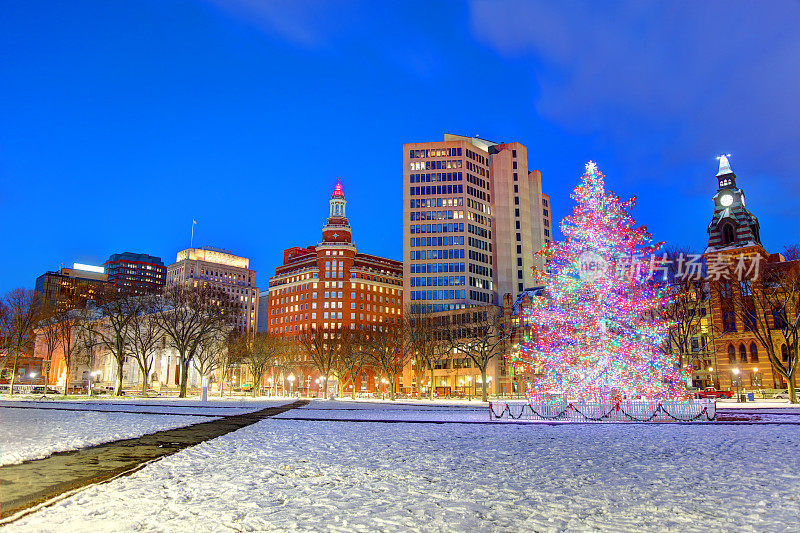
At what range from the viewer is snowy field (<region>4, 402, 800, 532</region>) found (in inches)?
339

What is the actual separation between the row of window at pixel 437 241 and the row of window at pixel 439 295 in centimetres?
1256

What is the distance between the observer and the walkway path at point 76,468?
10.3 meters

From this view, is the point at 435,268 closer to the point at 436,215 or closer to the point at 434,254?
the point at 434,254

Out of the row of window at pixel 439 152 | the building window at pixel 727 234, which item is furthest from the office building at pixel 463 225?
the building window at pixel 727 234

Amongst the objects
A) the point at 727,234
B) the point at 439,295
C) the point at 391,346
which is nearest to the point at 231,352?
the point at 391,346

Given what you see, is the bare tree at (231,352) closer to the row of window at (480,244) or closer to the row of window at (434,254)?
the row of window at (434,254)

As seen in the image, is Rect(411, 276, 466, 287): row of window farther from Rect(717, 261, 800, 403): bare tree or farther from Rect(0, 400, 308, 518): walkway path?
Rect(0, 400, 308, 518): walkway path

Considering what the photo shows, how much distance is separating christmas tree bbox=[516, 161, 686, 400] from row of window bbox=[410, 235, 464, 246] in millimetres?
109317

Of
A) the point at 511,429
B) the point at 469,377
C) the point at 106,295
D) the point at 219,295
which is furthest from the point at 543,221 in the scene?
the point at 511,429

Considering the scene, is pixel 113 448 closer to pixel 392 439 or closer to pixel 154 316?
pixel 392 439

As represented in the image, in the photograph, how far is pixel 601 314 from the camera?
33.3 m

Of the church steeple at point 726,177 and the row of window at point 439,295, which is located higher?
the church steeple at point 726,177

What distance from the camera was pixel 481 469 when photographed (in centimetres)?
1391

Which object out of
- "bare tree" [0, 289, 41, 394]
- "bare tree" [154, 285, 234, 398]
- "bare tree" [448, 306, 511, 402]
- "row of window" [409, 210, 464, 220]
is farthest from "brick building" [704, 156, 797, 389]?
"bare tree" [0, 289, 41, 394]
